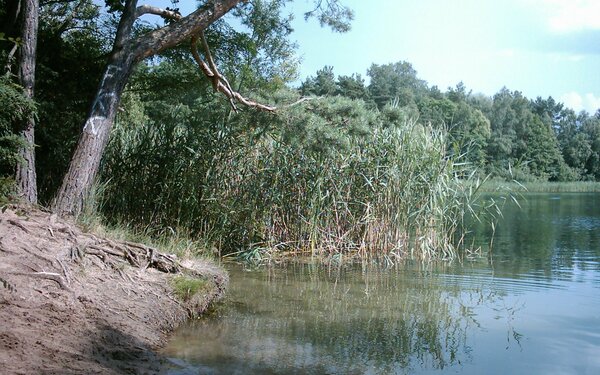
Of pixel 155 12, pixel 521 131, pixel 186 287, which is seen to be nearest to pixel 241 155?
pixel 155 12

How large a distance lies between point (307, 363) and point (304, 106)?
5654mm

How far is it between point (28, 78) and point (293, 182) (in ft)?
15.5

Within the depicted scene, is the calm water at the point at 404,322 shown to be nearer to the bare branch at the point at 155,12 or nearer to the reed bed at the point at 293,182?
the reed bed at the point at 293,182

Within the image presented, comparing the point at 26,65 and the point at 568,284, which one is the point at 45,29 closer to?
the point at 26,65

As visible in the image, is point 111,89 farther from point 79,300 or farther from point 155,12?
point 79,300

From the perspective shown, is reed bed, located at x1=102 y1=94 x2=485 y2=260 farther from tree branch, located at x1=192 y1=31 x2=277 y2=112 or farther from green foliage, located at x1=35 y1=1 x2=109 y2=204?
green foliage, located at x1=35 y1=1 x2=109 y2=204

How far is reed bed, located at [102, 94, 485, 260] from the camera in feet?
32.5

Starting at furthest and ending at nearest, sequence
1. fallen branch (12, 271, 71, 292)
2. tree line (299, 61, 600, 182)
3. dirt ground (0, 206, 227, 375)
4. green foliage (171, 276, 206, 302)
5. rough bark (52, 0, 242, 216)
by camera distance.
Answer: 1. tree line (299, 61, 600, 182)
2. rough bark (52, 0, 242, 216)
3. green foliage (171, 276, 206, 302)
4. fallen branch (12, 271, 71, 292)
5. dirt ground (0, 206, 227, 375)

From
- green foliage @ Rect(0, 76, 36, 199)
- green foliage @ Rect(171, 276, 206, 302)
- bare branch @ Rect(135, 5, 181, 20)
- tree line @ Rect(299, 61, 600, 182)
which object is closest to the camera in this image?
green foliage @ Rect(171, 276, 206, 302)

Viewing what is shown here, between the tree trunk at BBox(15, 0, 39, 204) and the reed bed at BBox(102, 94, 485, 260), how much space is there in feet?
7.72

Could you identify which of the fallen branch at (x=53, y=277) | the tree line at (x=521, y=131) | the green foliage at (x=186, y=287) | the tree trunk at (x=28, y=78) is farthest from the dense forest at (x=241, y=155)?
the tree line at (x=521, y=131)

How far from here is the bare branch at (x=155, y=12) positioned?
8649mm

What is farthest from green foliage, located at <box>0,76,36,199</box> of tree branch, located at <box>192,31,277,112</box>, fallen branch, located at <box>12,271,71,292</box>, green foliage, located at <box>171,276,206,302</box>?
tree branch, located at <box>192,31,277,112</box>

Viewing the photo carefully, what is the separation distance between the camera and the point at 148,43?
831 cm
